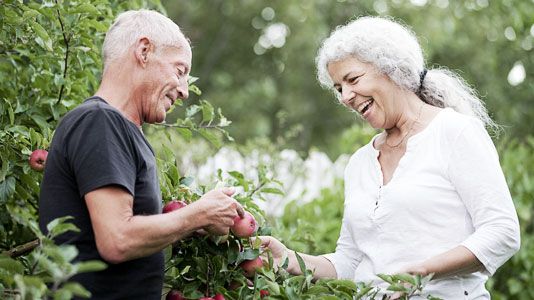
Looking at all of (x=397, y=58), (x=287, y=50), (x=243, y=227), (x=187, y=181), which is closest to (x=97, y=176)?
(x=243, y=227)

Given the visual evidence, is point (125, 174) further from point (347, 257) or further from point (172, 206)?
point (347, 257)

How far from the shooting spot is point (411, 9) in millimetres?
18359

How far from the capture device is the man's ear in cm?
278

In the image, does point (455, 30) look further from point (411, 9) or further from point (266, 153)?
point (266, 153)

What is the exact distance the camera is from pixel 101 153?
97.9 inches

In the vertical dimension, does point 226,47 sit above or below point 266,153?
below

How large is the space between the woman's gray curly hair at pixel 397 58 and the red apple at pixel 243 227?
91 centimetres

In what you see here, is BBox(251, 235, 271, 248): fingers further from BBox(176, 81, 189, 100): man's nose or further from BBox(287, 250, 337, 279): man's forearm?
BBox(176, 81, 189, 100): man's nose

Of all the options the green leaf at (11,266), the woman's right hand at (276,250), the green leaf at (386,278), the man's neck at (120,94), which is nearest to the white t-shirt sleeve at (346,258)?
the woman's right hand at (276,250)

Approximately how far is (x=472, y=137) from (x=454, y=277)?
0.51 metres

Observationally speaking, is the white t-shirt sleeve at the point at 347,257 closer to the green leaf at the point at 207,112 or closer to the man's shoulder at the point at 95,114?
the green leaf at the point at 207,112

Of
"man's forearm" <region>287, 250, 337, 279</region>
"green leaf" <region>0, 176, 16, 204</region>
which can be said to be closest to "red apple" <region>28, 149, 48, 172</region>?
"green leaf" <region>0, 176, 16, 204</region>

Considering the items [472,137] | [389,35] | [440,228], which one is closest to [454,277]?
[440,228]

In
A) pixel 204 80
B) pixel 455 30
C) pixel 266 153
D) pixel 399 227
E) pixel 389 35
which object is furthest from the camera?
pixel 204 80
